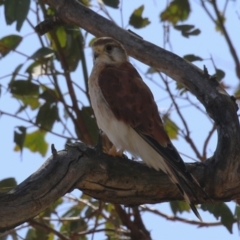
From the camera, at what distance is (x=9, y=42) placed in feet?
17.1

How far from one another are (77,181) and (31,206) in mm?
343

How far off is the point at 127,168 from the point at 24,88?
61.1 inches

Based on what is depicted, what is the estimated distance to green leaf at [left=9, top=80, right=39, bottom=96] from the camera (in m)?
5.36

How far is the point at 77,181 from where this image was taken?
374 cm

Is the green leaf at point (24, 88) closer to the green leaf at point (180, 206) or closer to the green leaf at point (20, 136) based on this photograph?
the green leaf at point (20, 136)

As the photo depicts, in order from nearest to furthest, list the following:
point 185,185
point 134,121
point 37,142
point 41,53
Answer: point 185,185, point 134,121, point 41,53, point 37,142

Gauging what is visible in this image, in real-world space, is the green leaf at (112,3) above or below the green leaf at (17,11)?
above

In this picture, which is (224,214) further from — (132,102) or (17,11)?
(17,11)

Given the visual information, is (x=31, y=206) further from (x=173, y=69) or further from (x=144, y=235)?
(x=144, y=235)

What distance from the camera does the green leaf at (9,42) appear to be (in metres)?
5.19

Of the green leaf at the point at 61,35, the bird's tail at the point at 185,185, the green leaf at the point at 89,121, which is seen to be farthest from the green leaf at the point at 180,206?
the bird's tail at the point at 185,185

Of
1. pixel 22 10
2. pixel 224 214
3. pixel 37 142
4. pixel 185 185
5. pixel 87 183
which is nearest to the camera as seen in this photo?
pixel 87 183

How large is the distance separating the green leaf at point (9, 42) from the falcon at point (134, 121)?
1.84 ft

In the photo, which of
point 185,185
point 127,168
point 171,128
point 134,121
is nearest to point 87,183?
point 127,168
